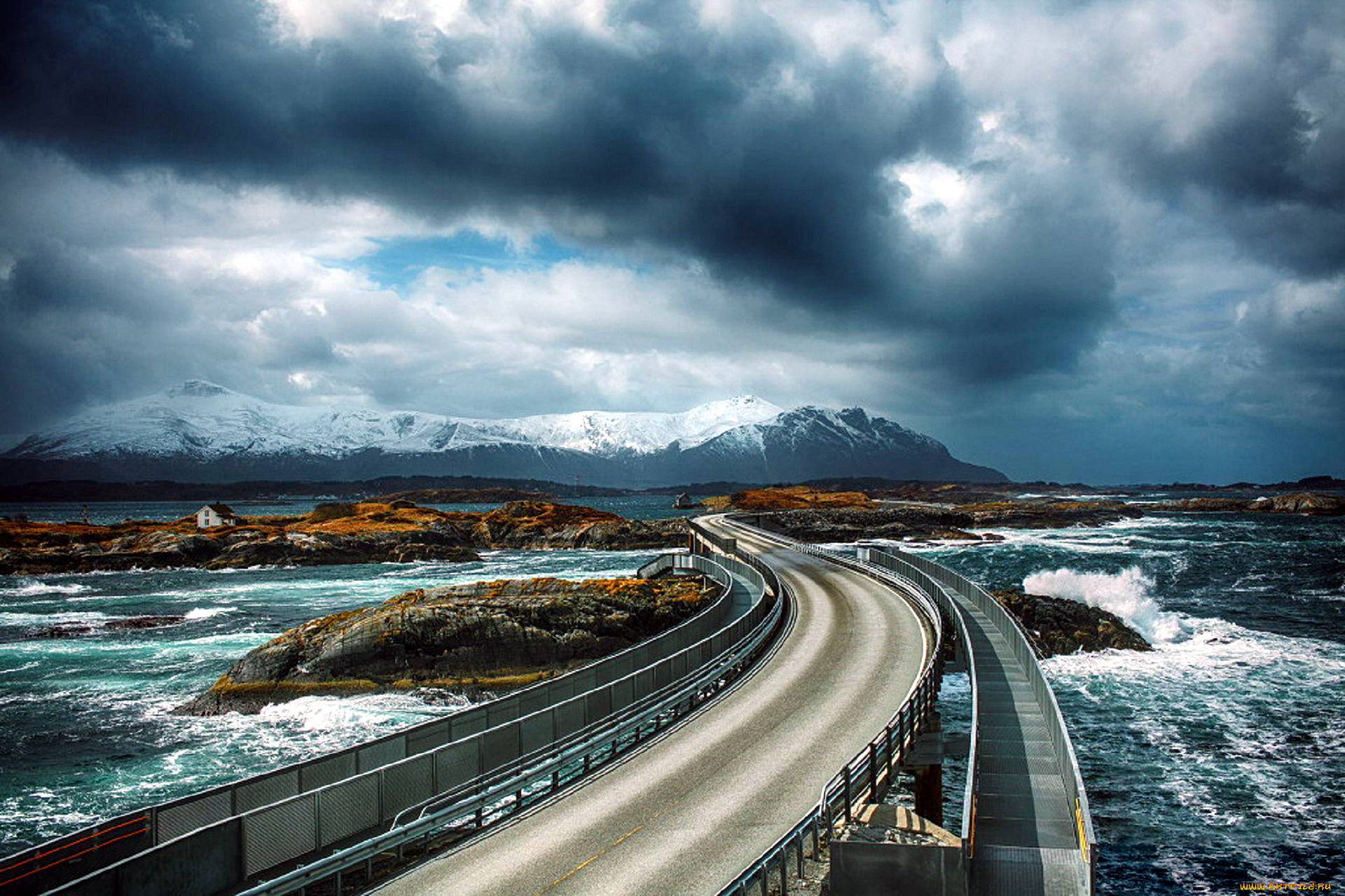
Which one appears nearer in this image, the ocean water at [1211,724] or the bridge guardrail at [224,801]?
the bridge guardrail at [224,801]

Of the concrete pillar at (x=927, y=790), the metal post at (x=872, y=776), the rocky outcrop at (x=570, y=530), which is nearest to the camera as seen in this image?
the metal post at (x=872, y=776)

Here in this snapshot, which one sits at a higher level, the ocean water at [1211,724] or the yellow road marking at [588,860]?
the yellow road marking at [588,860]

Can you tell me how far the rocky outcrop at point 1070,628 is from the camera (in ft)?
168

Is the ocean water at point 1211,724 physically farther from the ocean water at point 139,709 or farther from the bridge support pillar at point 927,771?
the ocean water at point 139,709

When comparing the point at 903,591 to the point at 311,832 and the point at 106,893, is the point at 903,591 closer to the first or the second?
the point at 311,832

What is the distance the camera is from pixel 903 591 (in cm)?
5006

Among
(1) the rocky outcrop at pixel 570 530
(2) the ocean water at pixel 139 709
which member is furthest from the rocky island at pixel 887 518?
(2) the ocean water at pixel 139 709

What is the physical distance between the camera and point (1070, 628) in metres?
52.9

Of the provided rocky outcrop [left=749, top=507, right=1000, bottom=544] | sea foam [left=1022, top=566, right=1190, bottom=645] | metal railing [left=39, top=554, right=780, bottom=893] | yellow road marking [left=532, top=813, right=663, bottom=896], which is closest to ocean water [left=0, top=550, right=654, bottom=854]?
metal railing [left=39, top=554, right=780, bottom=893]

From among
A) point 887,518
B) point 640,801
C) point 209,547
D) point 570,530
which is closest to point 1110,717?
point 640,801

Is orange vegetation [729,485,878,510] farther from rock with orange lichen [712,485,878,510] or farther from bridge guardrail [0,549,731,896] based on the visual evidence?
bridge guardrail [0,549,731,896]

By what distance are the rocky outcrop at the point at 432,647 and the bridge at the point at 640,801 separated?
44.3 ft

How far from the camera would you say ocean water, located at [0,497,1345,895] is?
27016 millimetres

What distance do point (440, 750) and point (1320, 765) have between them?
106 feet
